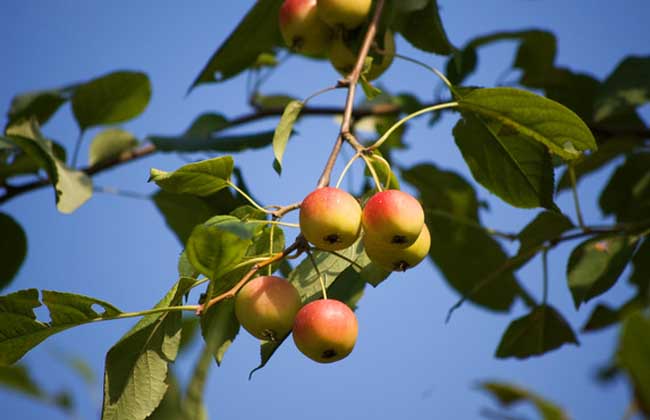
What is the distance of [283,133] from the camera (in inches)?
54.2

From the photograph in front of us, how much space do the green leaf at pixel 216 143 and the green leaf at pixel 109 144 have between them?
1.51 feet

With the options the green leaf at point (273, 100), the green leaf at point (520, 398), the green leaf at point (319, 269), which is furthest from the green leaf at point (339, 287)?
the green leaf at point (273, 100)

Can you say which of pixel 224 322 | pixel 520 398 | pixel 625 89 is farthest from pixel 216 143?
pixel 520 398

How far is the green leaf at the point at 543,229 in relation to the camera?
189cm

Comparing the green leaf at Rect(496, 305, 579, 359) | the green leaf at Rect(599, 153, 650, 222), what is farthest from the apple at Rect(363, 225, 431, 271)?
the green leaf at Rect(599, 153, 650, 222)

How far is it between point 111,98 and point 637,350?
221cm

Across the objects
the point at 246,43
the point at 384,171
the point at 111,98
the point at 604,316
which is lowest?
the point at 604,316

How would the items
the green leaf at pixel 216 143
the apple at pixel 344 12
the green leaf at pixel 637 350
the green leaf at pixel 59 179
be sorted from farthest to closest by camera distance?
1. the green leaf at pixel 216 143
2. the green leaf at pixel 59 179
3. the apple at pixel 344 12
4. the green leaf at pixel 637 350

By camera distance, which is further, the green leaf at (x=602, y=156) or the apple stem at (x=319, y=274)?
the green leaf at (x=602, y=156)

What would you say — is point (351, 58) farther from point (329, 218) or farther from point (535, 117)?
point (329, 218)

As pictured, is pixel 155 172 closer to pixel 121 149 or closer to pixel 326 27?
pixel 326 27

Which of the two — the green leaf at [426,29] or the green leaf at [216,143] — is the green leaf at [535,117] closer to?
the green leaf at [426,29]

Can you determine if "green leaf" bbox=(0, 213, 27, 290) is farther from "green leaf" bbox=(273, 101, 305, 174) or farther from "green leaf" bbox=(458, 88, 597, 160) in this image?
"green leaf" bbox=(458, 88, 597, 160)

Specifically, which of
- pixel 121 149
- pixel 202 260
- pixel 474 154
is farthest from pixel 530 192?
pixel 121 149
